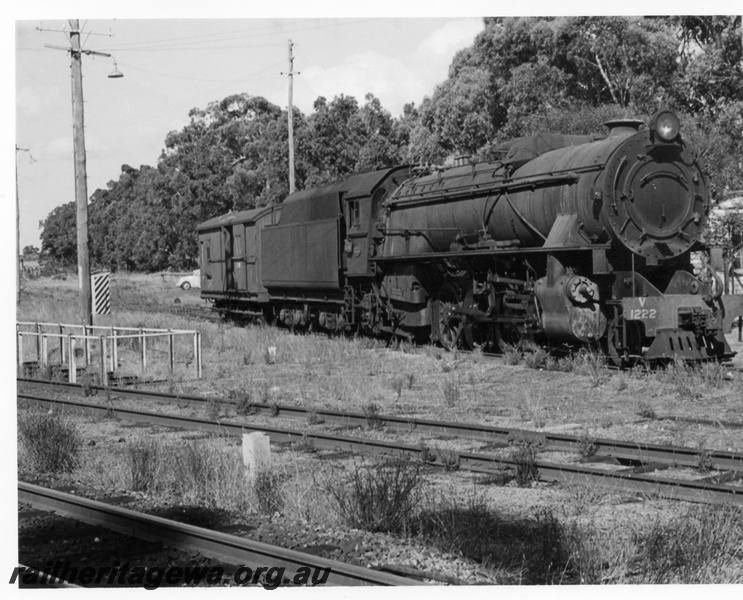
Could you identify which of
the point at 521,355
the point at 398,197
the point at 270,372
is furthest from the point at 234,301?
the point at 521,355

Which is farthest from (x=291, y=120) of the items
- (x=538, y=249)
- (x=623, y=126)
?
(x=538, y=249)

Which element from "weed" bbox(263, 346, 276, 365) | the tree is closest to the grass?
"weed" bbox(263, 346, 276, 365)

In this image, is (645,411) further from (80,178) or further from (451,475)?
(80,178)

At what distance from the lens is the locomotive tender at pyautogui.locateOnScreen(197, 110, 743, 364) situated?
45.8 ft

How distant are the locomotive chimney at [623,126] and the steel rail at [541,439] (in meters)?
6.61

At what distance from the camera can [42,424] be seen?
9.84 m

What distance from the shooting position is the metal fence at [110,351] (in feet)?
53.5

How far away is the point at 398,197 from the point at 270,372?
5.13 meters

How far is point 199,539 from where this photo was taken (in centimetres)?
621

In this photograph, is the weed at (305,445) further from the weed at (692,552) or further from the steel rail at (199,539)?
the weed at (692,552)

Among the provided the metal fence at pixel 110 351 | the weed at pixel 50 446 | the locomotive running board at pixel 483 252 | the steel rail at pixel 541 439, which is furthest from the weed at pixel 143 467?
the locomotive running board at pixel 483 252

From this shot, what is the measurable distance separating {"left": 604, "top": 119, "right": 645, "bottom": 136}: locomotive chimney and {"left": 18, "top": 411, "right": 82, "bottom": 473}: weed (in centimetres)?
944

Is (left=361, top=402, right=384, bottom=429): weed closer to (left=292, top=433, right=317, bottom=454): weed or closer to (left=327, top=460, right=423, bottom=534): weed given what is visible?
(left=292, top=433, right=317, bottom=454): weed

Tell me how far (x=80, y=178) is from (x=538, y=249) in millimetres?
11775
